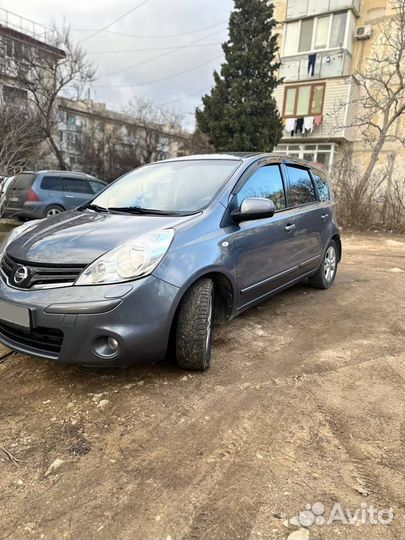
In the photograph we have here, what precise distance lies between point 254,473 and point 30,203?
9720 millimetres

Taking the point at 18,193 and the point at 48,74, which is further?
the point at 48,74

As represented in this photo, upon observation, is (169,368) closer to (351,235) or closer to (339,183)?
(351,235)

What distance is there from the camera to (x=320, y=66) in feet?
72.0

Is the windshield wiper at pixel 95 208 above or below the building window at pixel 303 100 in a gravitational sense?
below

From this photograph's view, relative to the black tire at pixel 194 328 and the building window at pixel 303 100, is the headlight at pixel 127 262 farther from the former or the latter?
the building window at pixel 303 100

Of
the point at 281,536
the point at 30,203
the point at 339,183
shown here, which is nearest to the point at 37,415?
the point at 281,536

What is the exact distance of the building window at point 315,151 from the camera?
74.7 feet

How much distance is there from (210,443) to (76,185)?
10.3 meters

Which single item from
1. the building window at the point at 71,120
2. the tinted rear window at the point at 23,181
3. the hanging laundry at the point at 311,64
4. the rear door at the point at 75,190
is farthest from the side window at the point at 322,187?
the building window at the point at 71,120

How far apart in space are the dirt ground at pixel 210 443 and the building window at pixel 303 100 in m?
21.5

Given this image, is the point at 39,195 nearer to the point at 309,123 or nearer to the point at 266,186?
the point at 266,186

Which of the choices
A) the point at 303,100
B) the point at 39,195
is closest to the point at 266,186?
the point at 39,195

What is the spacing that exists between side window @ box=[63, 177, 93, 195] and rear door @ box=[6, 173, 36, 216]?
2.85 feet

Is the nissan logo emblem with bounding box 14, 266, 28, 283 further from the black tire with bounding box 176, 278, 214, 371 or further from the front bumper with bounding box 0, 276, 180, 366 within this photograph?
the black tire with bounding box 176, 278, 214, 371
